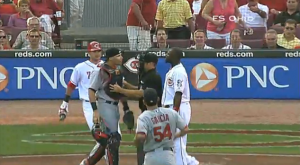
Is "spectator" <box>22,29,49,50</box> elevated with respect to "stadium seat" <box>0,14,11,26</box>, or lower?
lower

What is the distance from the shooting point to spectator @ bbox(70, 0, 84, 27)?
19.8 metres

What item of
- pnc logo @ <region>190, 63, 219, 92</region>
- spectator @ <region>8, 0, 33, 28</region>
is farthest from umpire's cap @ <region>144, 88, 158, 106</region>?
spectator @ <region>8, 0, 33, 28</region>

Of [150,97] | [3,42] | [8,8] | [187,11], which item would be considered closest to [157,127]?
[150,97]

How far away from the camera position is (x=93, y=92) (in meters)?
9.39

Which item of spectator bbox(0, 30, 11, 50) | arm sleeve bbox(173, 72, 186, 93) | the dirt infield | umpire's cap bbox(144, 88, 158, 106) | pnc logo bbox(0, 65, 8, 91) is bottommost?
the dirt infield

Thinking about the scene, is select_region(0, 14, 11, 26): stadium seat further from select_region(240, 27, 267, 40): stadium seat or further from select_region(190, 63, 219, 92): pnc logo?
select_region(240, 27, 267, 40): stadium seat

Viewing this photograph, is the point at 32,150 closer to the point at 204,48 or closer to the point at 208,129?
the point at 208,129

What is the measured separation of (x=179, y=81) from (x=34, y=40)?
6674 mm

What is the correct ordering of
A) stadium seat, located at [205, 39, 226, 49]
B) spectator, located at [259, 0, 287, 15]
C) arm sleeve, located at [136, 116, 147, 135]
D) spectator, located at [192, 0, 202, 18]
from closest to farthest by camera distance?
1. arm sleeve, located at [136, 116, 147, 135]
2. stadium seat, located at [205, 39, 226, 49]
3. spectator, located at [259, 0, 287, 15]
4. spectator, located at [192, 0, 202, 18]

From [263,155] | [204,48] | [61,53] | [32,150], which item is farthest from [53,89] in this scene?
[263,155]

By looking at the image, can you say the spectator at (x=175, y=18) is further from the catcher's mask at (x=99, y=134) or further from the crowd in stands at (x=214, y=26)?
the catcher's mask at (x=99, y=134)

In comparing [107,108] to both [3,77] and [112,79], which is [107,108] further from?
[3,77]

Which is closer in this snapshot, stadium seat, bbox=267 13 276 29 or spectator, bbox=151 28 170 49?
spectator, bbox=151 28 170 49

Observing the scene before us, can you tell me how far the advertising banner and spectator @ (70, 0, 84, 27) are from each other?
4.50m
